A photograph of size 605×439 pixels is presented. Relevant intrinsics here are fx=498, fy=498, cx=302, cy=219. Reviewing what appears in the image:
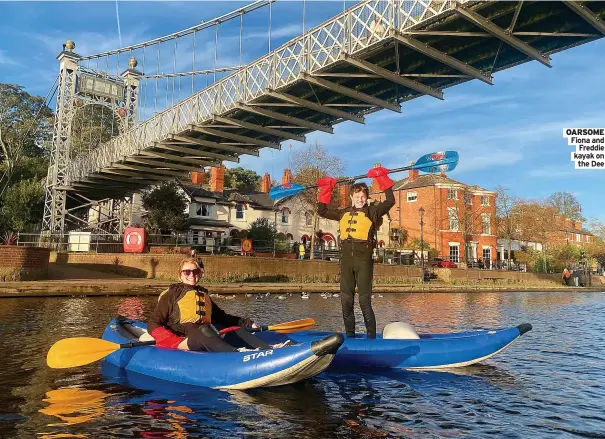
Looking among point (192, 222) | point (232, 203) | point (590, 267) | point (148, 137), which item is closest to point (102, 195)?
point (192, 222)

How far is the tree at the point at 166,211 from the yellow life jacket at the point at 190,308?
89.3 ft

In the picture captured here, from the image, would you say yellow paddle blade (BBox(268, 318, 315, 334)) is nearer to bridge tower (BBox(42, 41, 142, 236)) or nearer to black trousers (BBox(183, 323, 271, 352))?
black trousers (BBox(183, 323, 271, 352))

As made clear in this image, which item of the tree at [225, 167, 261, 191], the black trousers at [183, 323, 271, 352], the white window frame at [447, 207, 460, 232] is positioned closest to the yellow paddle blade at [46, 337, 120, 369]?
the black trousers at [183, 323, 271, 352]

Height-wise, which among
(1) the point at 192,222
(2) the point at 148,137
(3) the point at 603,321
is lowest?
(3) the point at 603,321

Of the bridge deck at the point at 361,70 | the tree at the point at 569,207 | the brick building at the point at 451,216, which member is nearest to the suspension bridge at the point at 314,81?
the bridge deck at the point at 361,70

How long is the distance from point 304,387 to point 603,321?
12251mm

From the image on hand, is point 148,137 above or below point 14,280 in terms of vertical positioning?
above

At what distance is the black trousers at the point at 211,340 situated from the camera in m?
5.83

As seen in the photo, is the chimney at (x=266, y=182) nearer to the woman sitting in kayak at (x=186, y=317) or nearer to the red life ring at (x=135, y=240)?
the red life ring at (x=135, y=240)

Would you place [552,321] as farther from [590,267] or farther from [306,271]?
[590,267]

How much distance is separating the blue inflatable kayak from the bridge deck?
33.3 ft

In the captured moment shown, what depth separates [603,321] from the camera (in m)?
14.5

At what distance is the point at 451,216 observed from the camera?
4928 cm

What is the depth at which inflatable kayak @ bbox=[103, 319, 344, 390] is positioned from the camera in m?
5.20
